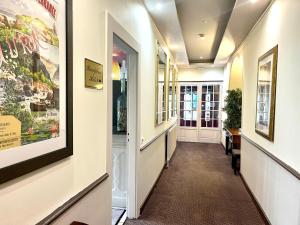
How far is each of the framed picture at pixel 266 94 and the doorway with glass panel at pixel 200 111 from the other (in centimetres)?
486

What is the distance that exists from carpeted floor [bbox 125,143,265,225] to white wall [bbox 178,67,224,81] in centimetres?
355

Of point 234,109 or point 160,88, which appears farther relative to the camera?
point 234,109

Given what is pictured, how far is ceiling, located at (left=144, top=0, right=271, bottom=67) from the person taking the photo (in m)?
3.05

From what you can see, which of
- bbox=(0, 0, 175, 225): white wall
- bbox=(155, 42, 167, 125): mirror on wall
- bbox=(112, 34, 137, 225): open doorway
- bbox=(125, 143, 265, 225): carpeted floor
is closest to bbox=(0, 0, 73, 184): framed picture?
bbox=(0, 0, 175, 225): white wall

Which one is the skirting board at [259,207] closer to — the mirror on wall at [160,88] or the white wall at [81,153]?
the mirror on wall at [160,88]

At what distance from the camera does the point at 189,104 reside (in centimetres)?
847

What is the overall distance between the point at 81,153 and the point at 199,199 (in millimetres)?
2519

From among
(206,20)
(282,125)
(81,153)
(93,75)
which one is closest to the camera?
(81,153)

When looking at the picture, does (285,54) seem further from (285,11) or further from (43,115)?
(43,115)

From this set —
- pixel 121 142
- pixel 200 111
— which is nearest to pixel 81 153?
pixel 121 142

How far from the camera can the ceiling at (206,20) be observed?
3.05 meters

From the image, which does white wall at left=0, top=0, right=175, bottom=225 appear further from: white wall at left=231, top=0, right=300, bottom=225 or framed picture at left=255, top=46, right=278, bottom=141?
framed picture at left=255, top=46, right=278, bottom=141

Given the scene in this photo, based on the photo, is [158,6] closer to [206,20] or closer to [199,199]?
[206,20]

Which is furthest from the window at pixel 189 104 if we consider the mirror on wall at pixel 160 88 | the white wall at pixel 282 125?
the white wall at pixel 282 125
